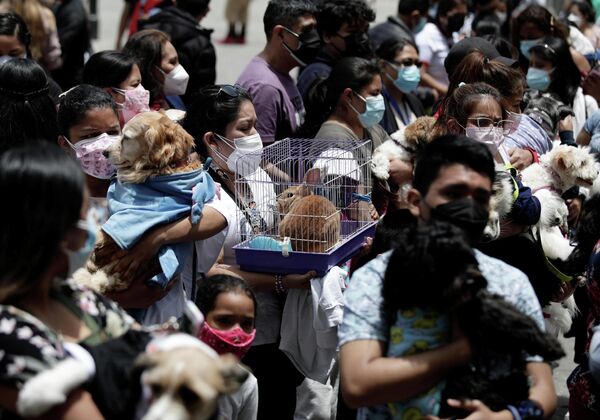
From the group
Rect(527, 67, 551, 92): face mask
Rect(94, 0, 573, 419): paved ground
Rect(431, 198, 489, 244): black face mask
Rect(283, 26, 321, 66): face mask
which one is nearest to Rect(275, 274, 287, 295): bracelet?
Rect(431, 198, 489, 244): black face mask

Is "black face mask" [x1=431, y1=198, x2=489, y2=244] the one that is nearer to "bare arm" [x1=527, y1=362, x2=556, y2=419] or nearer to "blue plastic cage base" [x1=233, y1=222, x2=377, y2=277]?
"bare arm" [x1=527, y1=362, x2=556, y2=419]

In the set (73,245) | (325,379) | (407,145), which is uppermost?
(73,245)

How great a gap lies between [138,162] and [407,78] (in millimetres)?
3825

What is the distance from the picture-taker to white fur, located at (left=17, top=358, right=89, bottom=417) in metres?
2.42

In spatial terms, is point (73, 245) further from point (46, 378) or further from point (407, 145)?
point (407, 145)

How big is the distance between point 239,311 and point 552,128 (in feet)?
9.77

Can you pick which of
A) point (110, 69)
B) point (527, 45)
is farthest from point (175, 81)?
point (527, 45)

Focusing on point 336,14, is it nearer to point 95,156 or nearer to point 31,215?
point 95,156

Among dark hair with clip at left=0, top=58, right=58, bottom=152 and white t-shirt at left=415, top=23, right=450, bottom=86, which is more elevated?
dark hair with clip at left=0, top=58, right=58, bottom=152

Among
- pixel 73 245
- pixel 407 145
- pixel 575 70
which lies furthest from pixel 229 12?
pixel 73 245

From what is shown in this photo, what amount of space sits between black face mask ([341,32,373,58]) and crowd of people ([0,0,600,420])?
3 cm

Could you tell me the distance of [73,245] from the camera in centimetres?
264

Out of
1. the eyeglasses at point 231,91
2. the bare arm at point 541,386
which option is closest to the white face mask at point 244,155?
the eyeglasses at point 231,91

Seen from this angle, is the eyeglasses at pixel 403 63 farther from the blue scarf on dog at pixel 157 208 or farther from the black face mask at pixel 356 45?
the blue scarf on dog at pixel 157 208
